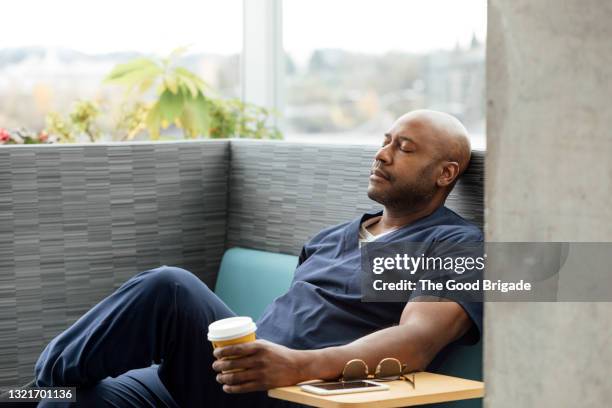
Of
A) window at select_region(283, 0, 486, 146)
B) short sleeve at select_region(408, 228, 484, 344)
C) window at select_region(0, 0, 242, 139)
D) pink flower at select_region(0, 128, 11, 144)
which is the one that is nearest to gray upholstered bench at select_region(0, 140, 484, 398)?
pink flower at select_region(0, 128, 11, 144)

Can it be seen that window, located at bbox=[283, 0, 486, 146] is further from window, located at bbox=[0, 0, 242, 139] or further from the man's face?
the man's face

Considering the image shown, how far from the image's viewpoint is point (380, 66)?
8.77 meters

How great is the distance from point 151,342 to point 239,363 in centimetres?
44

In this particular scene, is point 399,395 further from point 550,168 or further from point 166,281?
point 550,168

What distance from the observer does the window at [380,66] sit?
5332 millimetres

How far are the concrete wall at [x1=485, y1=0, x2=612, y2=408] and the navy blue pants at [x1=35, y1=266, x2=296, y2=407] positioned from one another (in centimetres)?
118

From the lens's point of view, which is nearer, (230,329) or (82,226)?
(230,329)

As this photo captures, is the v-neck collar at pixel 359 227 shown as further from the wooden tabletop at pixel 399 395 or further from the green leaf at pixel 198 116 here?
the green leaf at pixel 198 116

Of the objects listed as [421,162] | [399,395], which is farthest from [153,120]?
[399,395]

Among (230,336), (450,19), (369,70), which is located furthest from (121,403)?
(369,70)

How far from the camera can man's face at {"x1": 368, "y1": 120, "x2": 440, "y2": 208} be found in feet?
7.53

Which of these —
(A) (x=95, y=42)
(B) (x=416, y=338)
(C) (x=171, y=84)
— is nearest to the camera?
(B) (x=416, y=338)

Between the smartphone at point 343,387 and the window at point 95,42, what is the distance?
2.28 metres

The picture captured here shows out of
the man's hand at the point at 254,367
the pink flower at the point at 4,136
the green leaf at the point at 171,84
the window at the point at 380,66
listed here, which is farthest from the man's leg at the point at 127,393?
the window at the point at 380,66
